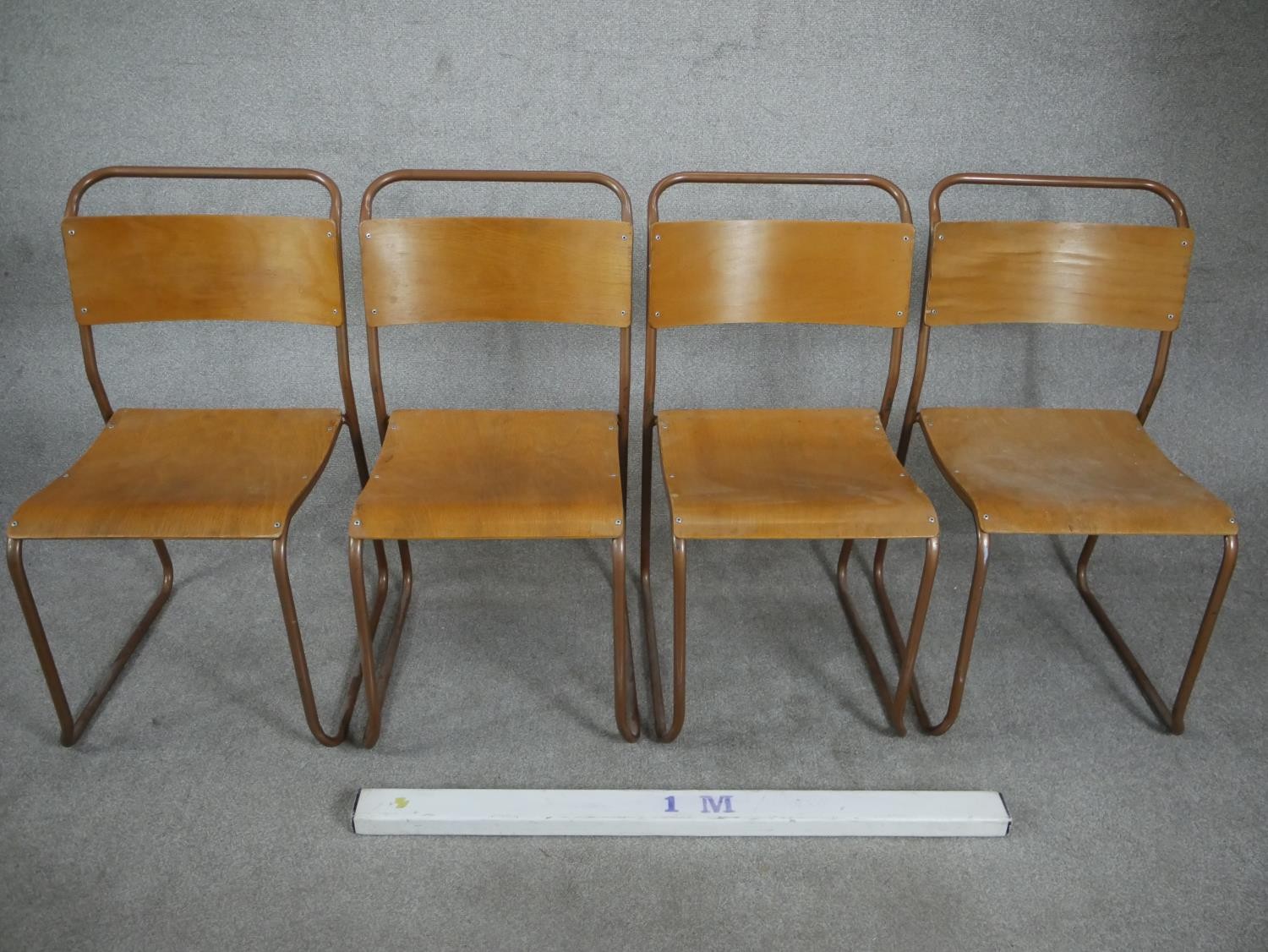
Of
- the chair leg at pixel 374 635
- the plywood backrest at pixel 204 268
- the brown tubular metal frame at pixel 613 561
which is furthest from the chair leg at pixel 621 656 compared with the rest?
the plywood backrest at pixel 204 268

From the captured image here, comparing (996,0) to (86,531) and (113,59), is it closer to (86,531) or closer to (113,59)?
(113,59)

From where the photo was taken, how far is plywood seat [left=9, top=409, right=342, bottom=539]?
4.91 feet

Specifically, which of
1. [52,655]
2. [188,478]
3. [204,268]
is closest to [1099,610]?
[188,478]

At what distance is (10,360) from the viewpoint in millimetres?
2355

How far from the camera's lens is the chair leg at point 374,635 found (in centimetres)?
153

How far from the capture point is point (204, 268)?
1782mm

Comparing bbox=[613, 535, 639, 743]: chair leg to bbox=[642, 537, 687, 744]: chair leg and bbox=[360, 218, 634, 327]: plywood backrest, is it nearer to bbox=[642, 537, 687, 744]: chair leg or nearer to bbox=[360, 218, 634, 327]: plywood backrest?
bbox=[642, 537, 687, 744]: chair leg

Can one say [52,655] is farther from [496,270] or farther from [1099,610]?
[1099,610]

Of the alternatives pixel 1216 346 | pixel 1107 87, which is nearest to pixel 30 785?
pixel 1107 87

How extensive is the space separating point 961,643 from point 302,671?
3.86 feet

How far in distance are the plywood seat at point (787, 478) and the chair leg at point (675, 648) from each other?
0.20 feet

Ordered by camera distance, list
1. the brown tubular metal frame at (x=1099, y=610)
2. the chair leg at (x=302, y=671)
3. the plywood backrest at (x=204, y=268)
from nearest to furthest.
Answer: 1. the chair leg at (x=302, y=671)
2. the brown tubular metal frame at (x=1099, y=610)
3. the plywood backrest at (x=204, y=268)

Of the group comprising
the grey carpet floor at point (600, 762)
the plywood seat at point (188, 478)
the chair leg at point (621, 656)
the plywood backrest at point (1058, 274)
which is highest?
the plywood backrest at point (1058, 274)

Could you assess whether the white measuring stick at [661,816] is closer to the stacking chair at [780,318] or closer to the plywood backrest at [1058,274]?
the stacking chair at [780,318]
